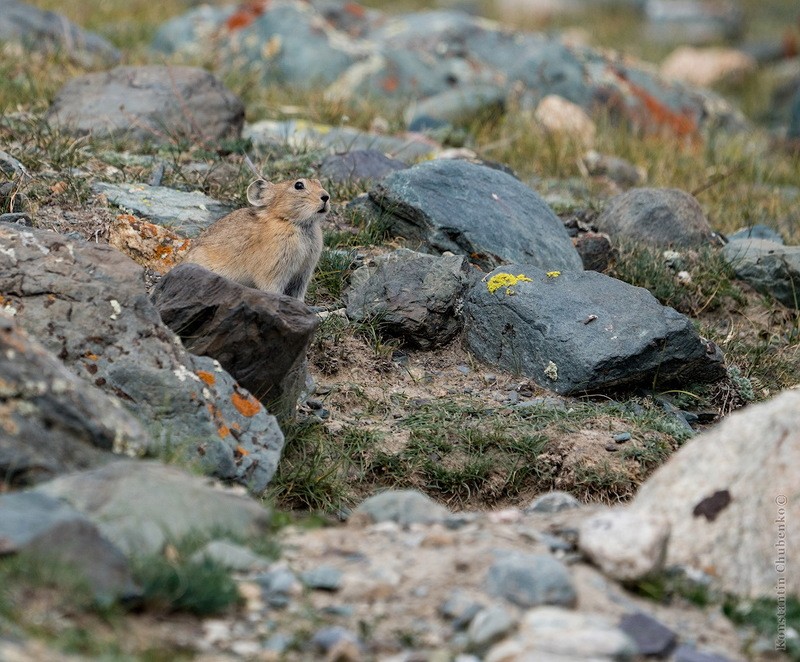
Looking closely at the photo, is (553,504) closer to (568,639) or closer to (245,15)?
(568,639)

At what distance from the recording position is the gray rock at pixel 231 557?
428 cm

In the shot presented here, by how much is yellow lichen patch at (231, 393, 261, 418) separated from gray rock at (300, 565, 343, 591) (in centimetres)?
192

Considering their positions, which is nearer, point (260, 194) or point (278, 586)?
point (278, 586)

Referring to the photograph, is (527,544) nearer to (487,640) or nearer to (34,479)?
(487,640)

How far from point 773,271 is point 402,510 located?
553cm

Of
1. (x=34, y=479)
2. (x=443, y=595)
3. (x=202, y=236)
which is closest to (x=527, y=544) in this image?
(x=443, y=595)

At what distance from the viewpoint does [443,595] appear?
4.23 meters

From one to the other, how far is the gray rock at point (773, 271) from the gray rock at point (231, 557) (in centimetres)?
623

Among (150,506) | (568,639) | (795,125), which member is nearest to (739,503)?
(568,639)

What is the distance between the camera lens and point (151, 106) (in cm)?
1057

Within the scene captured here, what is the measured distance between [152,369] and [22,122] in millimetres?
4642

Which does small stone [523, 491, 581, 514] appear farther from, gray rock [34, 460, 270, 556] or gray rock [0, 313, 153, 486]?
gray rock [0, 313, 153, 486]

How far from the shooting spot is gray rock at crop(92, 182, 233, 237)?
859 cm

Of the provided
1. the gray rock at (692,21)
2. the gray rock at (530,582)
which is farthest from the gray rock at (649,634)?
the gray rock at (692,21)
